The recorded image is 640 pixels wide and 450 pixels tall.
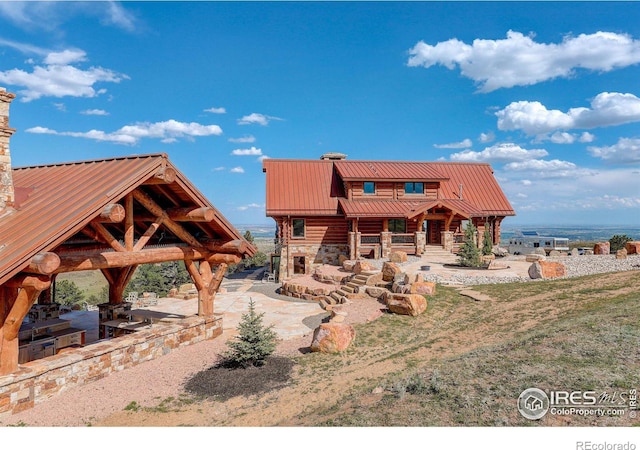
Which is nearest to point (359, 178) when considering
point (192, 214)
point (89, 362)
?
point (192, 214)

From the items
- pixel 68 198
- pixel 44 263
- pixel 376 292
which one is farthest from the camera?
pixel 376 292


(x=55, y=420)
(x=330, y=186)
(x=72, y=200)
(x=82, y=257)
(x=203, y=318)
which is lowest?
(x=55, y=420)

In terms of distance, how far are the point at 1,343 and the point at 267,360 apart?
5.92 meters

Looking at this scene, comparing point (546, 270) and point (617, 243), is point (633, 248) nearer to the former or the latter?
point (546, 270)

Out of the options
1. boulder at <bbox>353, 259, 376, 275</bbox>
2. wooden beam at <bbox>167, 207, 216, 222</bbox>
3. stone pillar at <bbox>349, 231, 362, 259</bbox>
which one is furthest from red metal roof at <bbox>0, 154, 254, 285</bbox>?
stone pillar at <bbox>349, 231, 362, 259</bbox>

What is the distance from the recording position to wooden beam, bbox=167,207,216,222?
34.8ft

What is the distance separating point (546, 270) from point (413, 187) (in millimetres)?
13890

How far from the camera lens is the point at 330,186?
3133 cm

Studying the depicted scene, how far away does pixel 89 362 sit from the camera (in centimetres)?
921

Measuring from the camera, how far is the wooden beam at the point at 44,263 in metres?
7.32

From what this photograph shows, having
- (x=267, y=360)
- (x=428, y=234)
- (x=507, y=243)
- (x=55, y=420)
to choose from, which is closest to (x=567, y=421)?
(x=267, y=360)

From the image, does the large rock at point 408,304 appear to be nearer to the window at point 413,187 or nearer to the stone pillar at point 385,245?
the stone pillar at point 385,245

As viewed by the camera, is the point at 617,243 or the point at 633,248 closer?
the point at 633,248

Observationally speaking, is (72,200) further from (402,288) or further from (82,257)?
(402,288)
